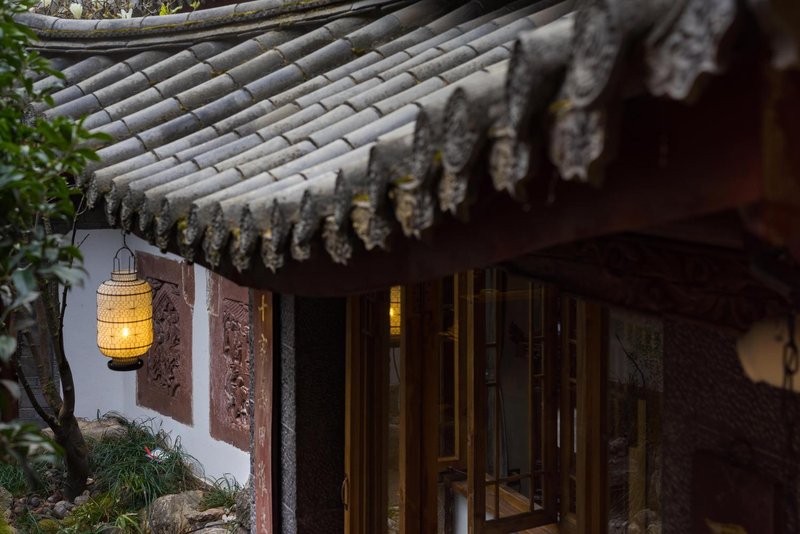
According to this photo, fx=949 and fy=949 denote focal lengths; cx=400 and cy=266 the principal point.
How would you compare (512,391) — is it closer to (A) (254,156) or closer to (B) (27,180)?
(A) (254,156)

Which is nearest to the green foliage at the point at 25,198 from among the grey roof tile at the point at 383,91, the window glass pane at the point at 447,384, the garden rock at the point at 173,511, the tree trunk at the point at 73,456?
the grey roof tile at the point at 383,91

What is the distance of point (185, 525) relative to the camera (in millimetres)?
7500

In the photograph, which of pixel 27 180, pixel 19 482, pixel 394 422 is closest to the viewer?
pixel 27 180

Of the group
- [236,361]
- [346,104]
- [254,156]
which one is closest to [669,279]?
[346,104]

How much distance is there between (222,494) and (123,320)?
1.95 meters

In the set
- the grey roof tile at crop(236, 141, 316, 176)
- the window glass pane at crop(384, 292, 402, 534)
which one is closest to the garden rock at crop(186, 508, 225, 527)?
the window glass pane at crop(384, 292, 402, 534)

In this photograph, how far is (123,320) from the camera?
6.91 meters

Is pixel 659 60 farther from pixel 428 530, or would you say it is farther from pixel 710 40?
pixel 428 530

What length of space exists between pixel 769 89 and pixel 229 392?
25.8 feet

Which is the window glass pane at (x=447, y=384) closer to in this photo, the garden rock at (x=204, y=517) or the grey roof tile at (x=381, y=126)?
the grey roof tile at (x=381, y=126)

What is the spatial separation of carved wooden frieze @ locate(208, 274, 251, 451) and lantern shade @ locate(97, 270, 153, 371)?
3.80 ft

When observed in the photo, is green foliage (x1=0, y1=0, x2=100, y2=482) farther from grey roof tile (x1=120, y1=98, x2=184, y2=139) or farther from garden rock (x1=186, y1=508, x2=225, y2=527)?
garden rock (x1=186, y1=508, x2=225, y2=527)

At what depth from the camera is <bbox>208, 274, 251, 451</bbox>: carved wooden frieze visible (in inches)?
323

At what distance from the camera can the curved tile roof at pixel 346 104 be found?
98 centimetres
